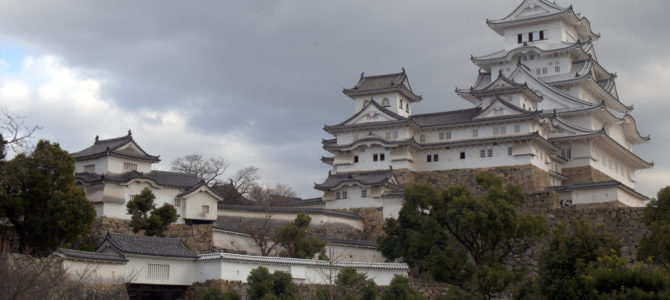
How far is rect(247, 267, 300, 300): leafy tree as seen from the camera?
89.0 feet

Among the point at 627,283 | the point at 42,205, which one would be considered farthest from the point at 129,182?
the point at 627,283

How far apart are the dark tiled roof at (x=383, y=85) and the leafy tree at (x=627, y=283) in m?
27.1

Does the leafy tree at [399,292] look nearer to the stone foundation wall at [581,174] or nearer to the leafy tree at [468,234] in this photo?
the leafy tree at [468,234]

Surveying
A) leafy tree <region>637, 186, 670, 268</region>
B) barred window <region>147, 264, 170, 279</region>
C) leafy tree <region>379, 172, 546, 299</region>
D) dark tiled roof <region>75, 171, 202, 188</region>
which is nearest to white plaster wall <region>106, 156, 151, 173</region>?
dark tiled roof <region>75, 171, 202, 188</region>

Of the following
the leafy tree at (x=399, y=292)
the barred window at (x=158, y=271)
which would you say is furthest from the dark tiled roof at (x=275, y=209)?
the leafy tree at (x=399, y=292)

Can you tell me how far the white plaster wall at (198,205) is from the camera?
116 ft

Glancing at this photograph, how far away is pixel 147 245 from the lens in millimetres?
28594

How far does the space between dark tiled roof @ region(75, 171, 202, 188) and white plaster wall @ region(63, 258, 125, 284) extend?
311 inches

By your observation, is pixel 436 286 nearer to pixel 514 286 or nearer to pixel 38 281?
pixel 514 286

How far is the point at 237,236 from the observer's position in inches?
1363

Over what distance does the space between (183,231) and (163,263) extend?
18.5 ft

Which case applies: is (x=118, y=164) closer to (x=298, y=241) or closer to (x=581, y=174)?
(x=298, y=241)

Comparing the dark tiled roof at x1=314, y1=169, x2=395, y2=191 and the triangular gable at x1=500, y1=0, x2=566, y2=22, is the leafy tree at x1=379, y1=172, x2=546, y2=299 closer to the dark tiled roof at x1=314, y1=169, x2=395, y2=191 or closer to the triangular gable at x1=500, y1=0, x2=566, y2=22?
the dark tiled roof at x1=314, y1=169, x2=395, y2=191

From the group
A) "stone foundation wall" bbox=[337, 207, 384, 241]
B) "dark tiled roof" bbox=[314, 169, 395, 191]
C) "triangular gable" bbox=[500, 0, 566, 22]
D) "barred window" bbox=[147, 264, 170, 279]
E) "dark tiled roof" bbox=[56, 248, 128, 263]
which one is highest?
"triangular gable" bbox=[500, 0, 566, 22]
